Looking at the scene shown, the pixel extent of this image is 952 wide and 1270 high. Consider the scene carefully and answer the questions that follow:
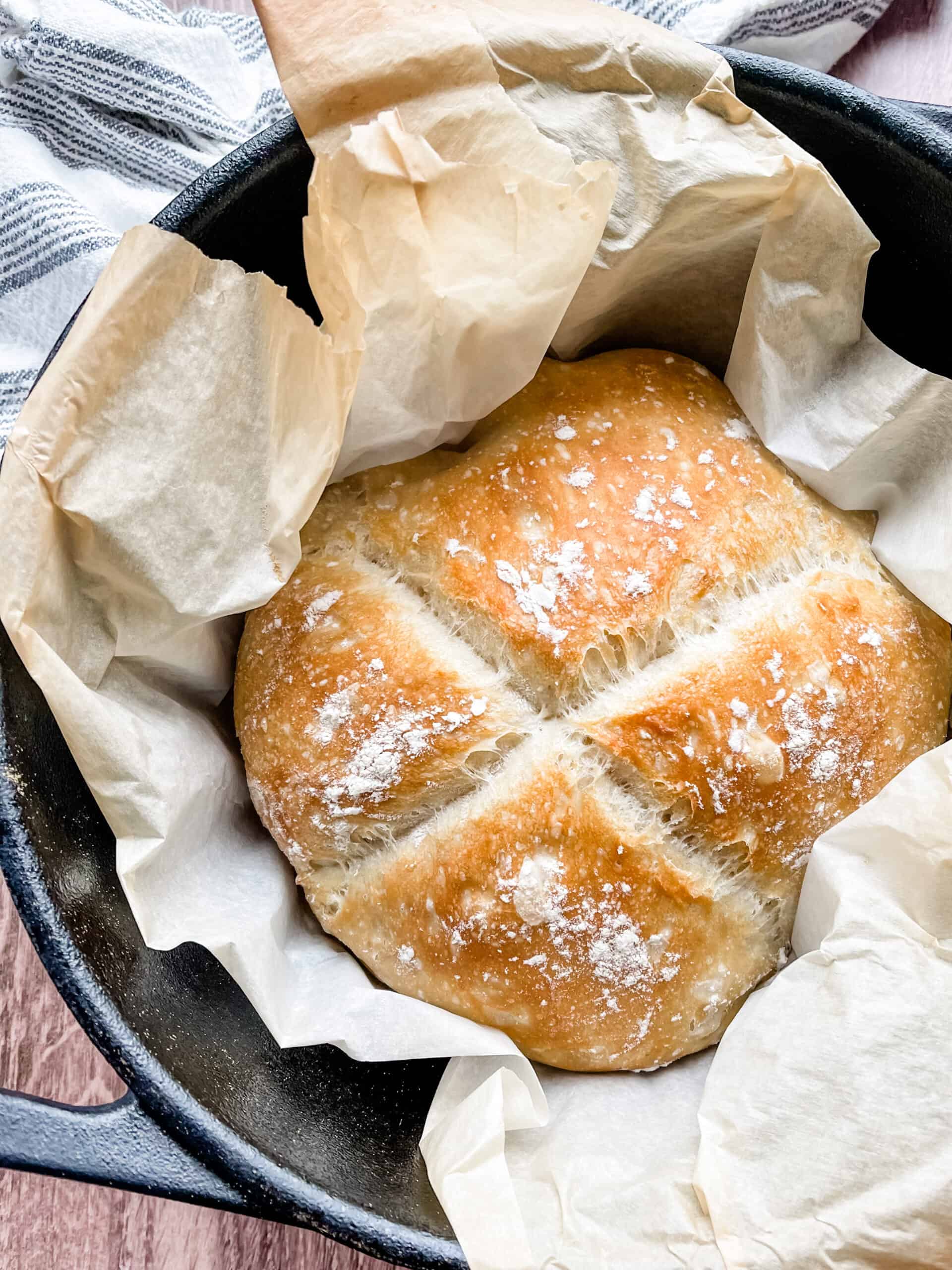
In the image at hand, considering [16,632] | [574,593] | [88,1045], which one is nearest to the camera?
[16,632]

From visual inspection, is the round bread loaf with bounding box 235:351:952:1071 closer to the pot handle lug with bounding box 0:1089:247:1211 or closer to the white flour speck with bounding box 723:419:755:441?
the white flour speck with bounding box 723:419:755:441

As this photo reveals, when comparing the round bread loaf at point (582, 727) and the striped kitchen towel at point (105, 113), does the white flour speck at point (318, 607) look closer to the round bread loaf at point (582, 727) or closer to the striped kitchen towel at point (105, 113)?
the round bread loaf at point (582, 727)

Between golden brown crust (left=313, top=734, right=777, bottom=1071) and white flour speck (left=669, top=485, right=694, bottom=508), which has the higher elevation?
white flour speck (left=669, top=485, right=694, bottom=508)

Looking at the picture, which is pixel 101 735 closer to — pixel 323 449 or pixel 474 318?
pixel 323 449

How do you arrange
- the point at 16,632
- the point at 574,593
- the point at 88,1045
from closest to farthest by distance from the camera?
1. the point at 16,632
2. the point at 574,593
3. the point at 88,1045

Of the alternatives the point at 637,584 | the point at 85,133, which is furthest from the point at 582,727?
the point at 85,133

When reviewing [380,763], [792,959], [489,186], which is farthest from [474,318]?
[792,959]

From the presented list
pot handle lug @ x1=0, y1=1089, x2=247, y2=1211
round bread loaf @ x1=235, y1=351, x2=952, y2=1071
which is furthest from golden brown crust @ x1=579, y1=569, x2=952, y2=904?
pot handle lug @ x1=0, y1=1089, x2=247, y2=1211
